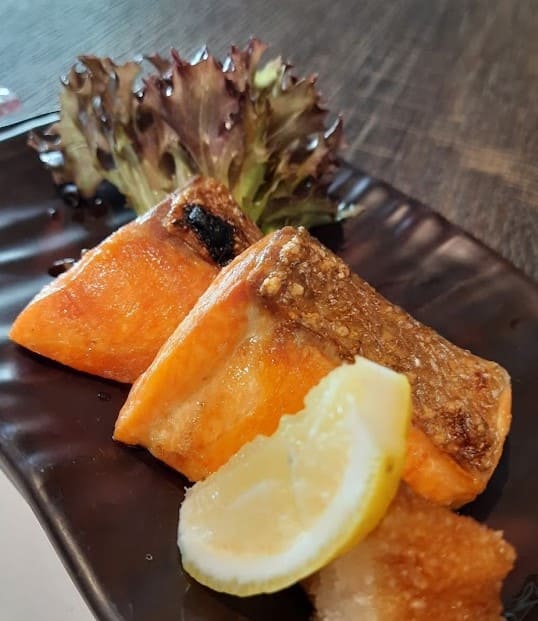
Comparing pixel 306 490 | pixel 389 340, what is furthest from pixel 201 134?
pixel 306 490

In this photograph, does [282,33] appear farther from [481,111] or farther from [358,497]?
[358,497]

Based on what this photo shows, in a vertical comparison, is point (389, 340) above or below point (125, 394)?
above

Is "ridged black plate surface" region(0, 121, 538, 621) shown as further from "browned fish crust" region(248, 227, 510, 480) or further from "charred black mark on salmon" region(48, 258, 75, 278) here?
"browned fish crust" region(248, 227, 510, 480)

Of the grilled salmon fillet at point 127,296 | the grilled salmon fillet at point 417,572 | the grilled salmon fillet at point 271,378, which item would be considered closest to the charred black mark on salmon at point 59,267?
the grilled salmon fillet at point 127,296

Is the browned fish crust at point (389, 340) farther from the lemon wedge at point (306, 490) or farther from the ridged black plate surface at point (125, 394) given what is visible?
the lemon wedge at point (306, 490)

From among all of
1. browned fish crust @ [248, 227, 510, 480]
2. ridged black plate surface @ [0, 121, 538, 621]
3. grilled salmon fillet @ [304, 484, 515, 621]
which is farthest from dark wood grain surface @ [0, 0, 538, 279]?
grilled salmon fillet @ [304, 484, 515, 621]

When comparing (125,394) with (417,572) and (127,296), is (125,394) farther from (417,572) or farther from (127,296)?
(417,572)
